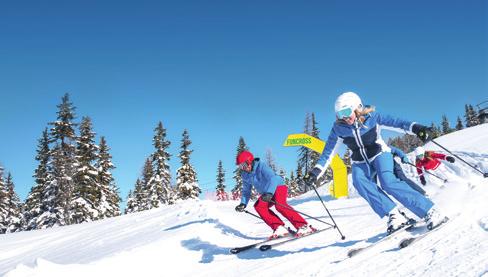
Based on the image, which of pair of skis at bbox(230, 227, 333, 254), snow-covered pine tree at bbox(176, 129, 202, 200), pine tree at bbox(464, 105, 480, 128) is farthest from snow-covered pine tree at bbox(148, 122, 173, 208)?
pine tree at bbox(464, 105, 480, 128)

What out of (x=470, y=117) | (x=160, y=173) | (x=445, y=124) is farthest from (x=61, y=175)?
(x=445, y=124)

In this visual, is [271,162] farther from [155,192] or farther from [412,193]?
[412,193]

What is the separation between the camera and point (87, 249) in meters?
9.91

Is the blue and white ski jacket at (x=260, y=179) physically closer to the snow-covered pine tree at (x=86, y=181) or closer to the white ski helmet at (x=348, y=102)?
the white ski helmet at (x=348, y=102)

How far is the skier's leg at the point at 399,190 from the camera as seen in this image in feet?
15.9

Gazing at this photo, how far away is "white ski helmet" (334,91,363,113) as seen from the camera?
521 centimetres

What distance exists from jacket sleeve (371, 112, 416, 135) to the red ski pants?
2486mm

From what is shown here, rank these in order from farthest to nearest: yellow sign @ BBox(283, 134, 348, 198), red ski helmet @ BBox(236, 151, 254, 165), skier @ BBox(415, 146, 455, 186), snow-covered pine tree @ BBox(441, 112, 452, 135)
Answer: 1. snow-covered pine tree @ BBox(441, 112, 452, 135)
2. yellow sign @ BBox(283, 134, 348, 198)
3. skier @ BBox(415, 146, 455, 186)
4. red ski helmet @ BBox(236, 151, 254, 165)

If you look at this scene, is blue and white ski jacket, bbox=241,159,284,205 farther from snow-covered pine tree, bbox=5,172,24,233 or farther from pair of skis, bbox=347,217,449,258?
snow-covered pine tree, bbox=5,172,24,233

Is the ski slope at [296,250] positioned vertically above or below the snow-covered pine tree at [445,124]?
below

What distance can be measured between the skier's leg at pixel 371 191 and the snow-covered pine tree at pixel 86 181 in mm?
30315

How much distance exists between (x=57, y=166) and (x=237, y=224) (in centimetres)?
2767

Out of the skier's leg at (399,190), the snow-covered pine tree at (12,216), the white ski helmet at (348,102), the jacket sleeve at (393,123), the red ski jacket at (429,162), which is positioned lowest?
the skier's leg at (399,190)

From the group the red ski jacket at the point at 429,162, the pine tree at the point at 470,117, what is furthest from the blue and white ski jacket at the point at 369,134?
the pine tree at the point at 470,117
